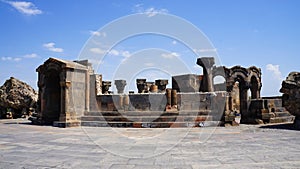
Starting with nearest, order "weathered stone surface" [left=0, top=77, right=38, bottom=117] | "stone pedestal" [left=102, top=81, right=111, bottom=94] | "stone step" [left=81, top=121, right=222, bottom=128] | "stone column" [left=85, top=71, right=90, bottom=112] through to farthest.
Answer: "stone step" [left=81, top=121, right=222, bottom=128], "stone column" [left=85, top=71, right=90, bottom=112], "weathered stone surface" [left=0, top=77, right=38, bottom=117], "stone pedestal" [left=102, top=81, right=111, bottom=94]

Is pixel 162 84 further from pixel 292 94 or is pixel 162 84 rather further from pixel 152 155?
pixel 152 155

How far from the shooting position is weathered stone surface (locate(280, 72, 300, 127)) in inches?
447

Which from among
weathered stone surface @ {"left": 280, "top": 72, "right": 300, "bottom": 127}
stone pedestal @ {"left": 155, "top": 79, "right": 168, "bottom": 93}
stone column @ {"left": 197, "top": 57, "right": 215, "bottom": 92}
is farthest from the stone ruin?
stone pedestal @ {"left": 155, "top": 79, "right": 168, "bottom": 93}

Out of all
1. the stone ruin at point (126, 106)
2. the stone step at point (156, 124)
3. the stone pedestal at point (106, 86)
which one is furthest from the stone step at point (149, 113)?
the stone pedestal at point (106, 86)

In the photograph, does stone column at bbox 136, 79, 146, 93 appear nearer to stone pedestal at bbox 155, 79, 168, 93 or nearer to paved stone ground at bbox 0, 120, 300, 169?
stone pedestal at bbox 155, 79, 168, 93

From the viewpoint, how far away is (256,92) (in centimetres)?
2383

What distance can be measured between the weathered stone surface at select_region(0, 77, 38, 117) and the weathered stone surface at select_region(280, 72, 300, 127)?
16952 millimetres

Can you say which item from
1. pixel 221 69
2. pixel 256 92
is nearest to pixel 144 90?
pixel 221 69

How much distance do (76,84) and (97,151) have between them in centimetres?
894

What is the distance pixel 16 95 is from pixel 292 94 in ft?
58.9

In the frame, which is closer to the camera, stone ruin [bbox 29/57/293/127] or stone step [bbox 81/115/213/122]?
stone step [bbox 81/115/213/122]

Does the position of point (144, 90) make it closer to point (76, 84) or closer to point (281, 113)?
point (76, 84)

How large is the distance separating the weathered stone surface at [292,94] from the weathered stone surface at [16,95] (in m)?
17.0

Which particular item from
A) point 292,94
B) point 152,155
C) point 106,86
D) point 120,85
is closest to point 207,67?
point 292,94
